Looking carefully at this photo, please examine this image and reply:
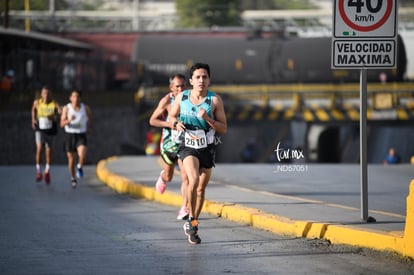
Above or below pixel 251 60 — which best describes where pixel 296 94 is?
below

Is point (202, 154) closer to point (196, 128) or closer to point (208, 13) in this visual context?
point (196, 128)

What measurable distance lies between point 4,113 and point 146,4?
129 metres

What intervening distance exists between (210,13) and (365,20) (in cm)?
8136

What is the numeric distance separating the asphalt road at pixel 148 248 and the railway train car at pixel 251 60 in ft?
98.5

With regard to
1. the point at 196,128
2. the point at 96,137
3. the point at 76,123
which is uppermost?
the point at 196,128

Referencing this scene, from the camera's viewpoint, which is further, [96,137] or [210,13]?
[210,13]

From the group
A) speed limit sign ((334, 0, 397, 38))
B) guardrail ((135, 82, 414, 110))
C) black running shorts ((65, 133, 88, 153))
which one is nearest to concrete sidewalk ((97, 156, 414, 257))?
black running shorts ((65, 133, 88, 153))

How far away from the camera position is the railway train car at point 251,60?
146 feet

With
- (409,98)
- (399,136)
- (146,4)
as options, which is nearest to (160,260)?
(409,98)

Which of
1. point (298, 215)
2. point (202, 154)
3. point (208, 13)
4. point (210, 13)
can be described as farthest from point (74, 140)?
point (208, 13)

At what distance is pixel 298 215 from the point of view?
1210cm

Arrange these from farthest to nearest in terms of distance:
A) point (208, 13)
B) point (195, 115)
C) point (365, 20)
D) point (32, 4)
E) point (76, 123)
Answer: point (208, 13), point (32, 4), point (76, 123), point (365, 20), point (195, 115)

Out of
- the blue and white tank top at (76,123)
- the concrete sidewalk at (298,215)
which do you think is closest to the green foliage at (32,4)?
the blue and white tank top at (76,123)

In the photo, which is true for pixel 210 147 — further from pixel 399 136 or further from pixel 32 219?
pixel 399 136
